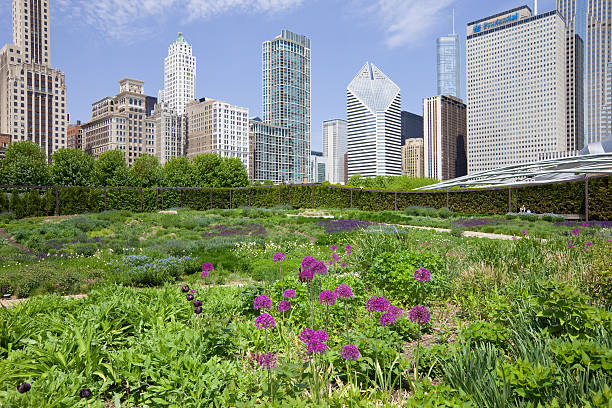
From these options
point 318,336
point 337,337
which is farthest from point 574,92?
point 318,336

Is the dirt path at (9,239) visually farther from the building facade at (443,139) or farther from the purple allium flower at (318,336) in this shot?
the building facade at (443,139)

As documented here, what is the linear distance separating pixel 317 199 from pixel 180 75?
493ft

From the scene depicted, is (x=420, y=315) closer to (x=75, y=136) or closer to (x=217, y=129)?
(x=217, y=129)

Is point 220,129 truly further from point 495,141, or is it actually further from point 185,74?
point 495,141

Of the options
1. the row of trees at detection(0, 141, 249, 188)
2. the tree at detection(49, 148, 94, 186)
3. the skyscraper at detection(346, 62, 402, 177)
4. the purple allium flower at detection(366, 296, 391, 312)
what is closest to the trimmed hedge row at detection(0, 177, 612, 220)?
the row of trees at detection(0, 141, 249, 188)

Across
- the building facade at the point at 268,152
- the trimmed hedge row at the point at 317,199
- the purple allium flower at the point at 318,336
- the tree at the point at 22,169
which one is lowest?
the purple allium flower at the point at 318,336

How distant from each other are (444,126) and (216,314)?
18695cm

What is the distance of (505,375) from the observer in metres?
2.01

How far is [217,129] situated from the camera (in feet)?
404

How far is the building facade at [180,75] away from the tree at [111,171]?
395 ft

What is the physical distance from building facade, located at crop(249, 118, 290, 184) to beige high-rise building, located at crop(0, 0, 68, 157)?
6677cm

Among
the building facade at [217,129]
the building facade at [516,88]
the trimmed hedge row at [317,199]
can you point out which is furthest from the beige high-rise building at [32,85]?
the building facade at [516,88]

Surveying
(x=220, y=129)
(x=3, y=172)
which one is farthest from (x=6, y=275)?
(x=220, y=129)

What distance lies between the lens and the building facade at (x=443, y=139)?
17200cm
